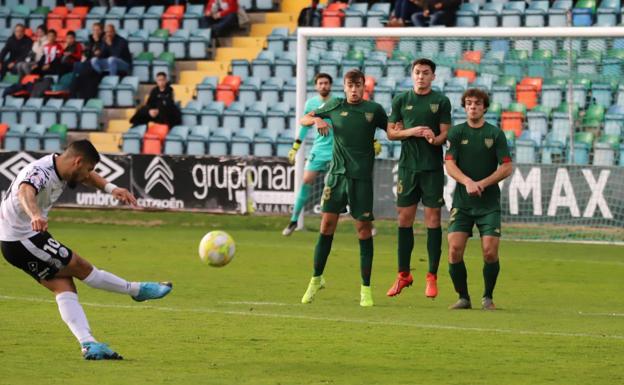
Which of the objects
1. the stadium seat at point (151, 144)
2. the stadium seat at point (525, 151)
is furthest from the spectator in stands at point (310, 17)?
the stadium seat at point (525, 151)

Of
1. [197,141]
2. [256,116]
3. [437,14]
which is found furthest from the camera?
[256,116]

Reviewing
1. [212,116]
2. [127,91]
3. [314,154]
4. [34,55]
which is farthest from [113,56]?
[314,154]

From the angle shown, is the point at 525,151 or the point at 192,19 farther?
the point at 192,19

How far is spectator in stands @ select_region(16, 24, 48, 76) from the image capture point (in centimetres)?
2788

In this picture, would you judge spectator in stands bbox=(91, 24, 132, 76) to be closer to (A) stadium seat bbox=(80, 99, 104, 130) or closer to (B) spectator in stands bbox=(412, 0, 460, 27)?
(A) stadium seat bbox=(80, 99, 104, 130)

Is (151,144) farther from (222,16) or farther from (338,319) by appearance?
(338,319)

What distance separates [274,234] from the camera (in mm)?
20281

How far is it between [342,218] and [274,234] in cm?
192

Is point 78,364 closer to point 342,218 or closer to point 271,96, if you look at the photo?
point 342,218

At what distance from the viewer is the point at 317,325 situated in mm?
10953

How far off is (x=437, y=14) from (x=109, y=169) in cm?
623

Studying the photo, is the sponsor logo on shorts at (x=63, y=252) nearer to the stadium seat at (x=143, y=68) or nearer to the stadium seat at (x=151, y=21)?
the stadium seat at (x=143, y=68)

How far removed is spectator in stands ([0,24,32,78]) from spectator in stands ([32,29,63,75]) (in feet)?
1.99

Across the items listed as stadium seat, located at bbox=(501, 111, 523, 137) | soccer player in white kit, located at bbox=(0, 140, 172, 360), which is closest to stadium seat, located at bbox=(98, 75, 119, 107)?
stadium seat, located at bbox=(501, 111, 523, 137)
